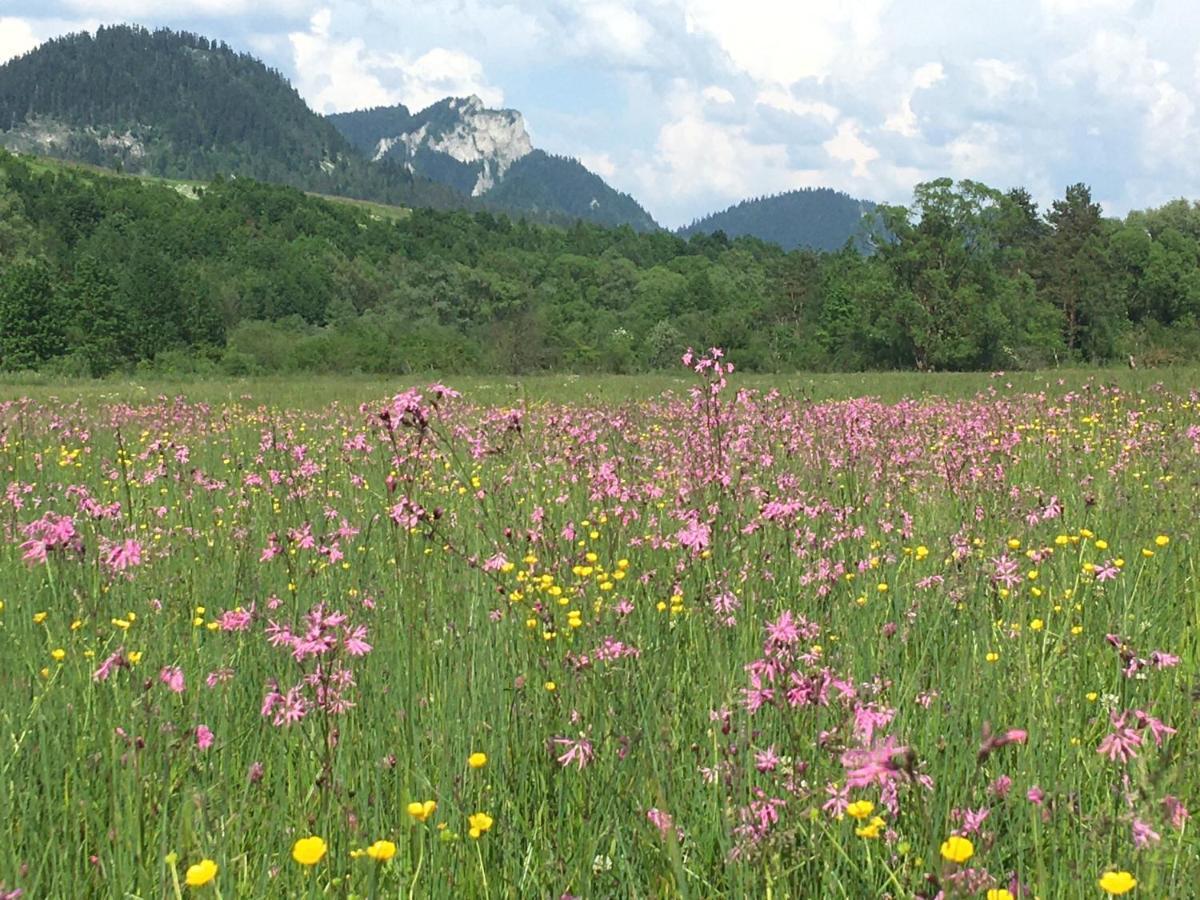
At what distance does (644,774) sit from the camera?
2059mm

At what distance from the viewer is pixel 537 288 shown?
314 ft

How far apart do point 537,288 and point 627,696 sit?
95138 millimetres

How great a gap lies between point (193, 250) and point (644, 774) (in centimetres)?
10005

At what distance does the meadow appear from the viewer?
177 cm

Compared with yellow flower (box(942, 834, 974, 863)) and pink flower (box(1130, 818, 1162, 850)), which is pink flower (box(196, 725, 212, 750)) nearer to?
yellow flower (box(942, 834, 974, 863))

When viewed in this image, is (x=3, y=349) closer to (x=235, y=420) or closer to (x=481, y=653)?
(x=235, y=420)

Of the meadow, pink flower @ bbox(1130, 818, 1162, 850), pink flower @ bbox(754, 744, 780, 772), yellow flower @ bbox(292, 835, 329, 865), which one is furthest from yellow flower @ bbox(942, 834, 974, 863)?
yellow flower @ bbox(292, 835, 329, 865)

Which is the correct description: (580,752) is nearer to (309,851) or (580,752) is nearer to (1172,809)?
(309,851)

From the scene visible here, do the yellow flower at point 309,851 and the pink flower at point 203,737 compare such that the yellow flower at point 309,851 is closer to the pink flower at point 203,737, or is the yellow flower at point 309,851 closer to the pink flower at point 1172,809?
the pink flower at point 203,737

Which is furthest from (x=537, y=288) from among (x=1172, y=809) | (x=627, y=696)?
(x=1172, y=809)

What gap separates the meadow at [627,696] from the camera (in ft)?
5.79

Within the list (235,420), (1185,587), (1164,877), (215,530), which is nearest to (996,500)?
(1185,587)

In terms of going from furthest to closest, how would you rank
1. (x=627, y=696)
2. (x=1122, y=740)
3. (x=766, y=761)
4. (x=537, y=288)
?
(x=537, y=288) → (x=627, y=696) → (x=766, y=761) → (x=1122, y=740)

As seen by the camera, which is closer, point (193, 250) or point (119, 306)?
point (119, 306)
